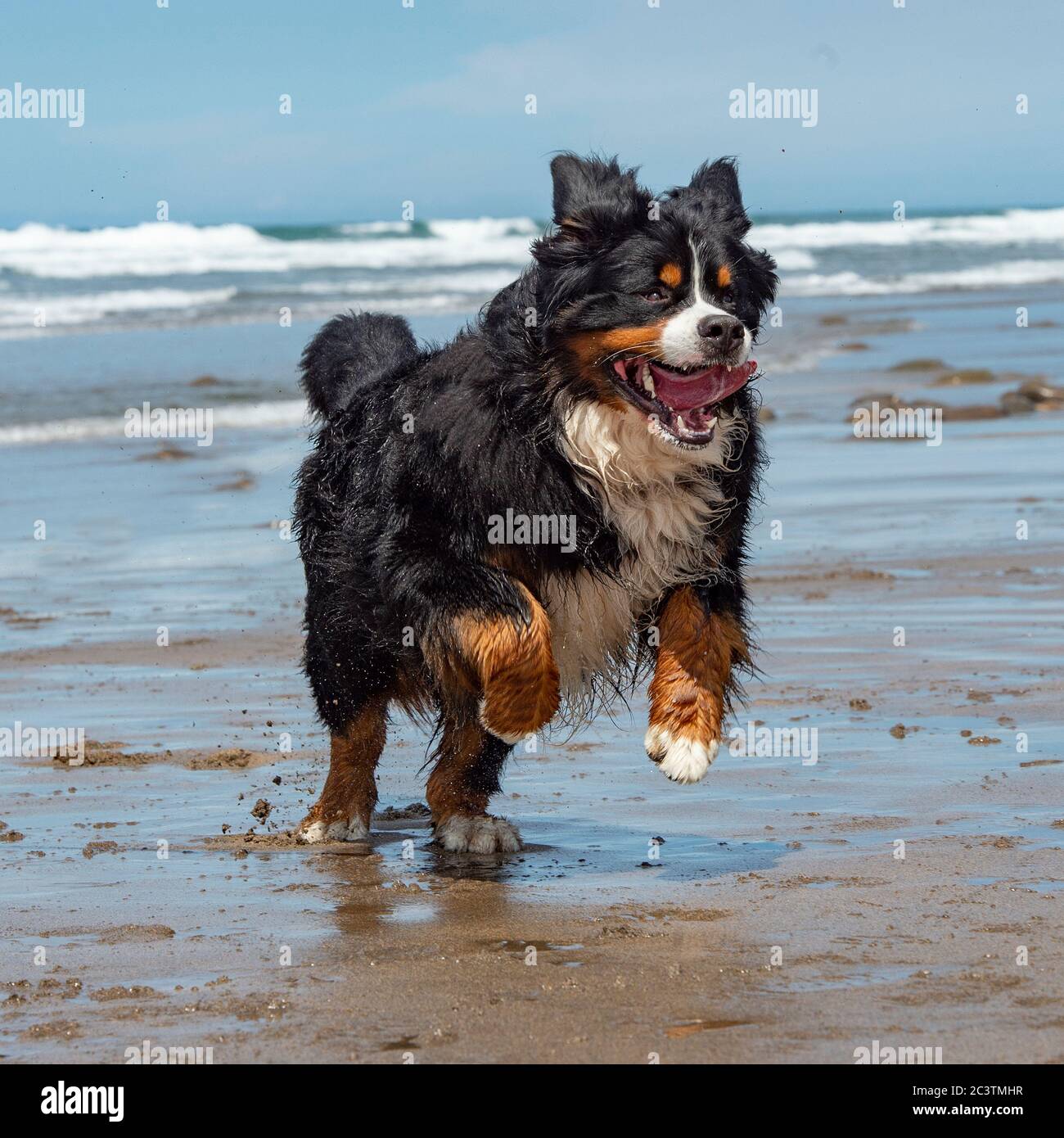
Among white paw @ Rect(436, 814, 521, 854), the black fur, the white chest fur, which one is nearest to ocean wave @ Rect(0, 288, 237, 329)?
the black fur

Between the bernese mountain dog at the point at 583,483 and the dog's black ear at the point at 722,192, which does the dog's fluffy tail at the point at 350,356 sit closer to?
the bernese mountain dog at the point at 583,483

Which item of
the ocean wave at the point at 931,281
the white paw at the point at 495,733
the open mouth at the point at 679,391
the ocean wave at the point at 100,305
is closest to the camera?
the open mouth at the point at 679,391

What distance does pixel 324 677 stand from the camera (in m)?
6.02

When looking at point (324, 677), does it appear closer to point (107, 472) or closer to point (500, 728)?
point (500, 728)

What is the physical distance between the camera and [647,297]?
193 inches

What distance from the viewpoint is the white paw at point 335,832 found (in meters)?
5.70

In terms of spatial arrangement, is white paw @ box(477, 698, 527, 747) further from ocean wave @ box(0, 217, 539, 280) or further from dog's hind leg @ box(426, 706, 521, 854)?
ocean wave @ box(0, 217, 539, 280)

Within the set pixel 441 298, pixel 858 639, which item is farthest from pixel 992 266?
pixel 858 639

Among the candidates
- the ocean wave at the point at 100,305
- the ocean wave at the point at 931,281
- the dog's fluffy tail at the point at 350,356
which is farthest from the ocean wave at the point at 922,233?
the dog's fluffy tail at the point at 350,356

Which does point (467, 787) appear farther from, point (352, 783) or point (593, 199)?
point (593, 199)

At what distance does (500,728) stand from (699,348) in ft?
4.42

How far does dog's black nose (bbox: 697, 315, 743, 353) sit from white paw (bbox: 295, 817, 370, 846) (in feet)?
7.13

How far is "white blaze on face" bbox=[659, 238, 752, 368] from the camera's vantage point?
4.79m

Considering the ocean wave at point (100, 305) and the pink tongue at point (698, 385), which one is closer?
the pink tongue at point (698, 385)
